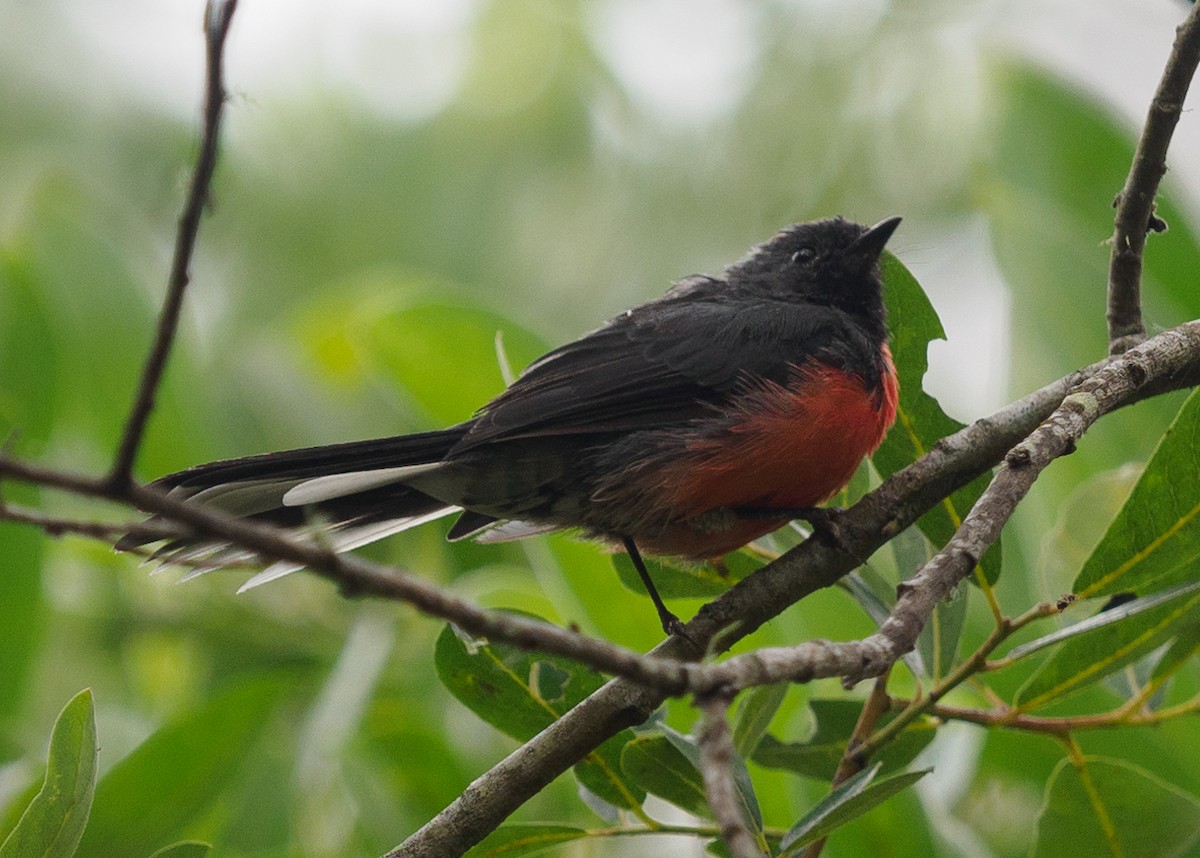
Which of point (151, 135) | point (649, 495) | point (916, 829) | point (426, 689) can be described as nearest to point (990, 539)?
point (916, 829)

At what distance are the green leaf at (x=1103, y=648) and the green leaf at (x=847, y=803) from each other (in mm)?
591

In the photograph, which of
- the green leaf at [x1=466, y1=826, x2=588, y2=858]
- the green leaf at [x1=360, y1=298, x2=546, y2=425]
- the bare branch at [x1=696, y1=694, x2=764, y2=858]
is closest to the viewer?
the bare branch at [x1=696, y1=694, x2=764, y2=858]

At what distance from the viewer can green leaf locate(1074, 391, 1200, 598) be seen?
2.74 meters

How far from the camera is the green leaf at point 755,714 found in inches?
106

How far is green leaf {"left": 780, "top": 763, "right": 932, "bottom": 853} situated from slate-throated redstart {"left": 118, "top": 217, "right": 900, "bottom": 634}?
0.99 meters

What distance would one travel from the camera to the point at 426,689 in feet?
15.5

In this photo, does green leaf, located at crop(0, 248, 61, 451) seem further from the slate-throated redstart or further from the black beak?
the black beak

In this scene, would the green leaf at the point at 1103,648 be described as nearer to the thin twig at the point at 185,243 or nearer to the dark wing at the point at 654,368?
the dark wing at the point at 654,368

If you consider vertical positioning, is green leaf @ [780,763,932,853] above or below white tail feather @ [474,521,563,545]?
below

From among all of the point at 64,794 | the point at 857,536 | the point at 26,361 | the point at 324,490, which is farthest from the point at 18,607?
the point at 857,536

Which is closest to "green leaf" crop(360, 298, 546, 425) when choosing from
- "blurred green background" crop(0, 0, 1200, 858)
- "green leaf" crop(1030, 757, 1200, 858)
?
"blurred green background" crop(0, 0, 1200, 858)

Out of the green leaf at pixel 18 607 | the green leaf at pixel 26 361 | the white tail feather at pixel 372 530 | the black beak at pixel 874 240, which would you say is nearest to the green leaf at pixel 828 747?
the white tail feather at pixel 372 530

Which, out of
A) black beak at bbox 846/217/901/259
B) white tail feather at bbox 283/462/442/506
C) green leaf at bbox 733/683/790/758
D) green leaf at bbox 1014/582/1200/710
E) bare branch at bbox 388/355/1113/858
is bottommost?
green leaf at bbox 1014/582/1200/710

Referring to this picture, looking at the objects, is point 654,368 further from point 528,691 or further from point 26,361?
point 26,361
